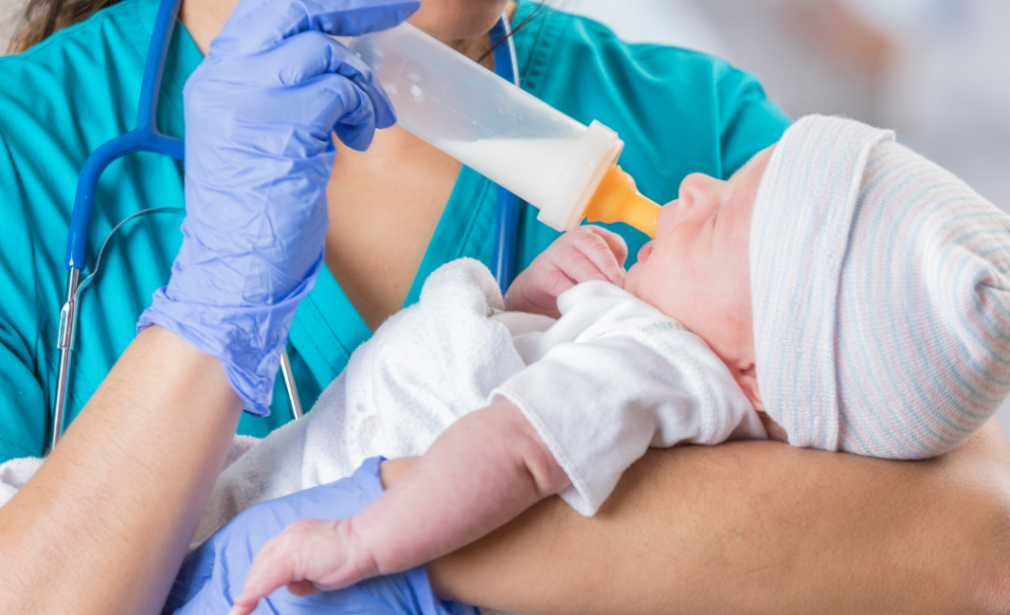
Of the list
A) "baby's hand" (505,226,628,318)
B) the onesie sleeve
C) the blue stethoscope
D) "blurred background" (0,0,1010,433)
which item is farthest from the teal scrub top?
"blurred background" (0,0,1010,433)

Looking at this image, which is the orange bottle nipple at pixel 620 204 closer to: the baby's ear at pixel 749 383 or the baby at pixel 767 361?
the baby at pixel 767 361

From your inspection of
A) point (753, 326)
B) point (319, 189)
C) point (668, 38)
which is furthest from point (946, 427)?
point (668, 38)

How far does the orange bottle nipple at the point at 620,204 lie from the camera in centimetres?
100

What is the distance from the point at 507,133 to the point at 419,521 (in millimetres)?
532

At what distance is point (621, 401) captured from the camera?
784 millimetres

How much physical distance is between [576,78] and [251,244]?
907 millimetres

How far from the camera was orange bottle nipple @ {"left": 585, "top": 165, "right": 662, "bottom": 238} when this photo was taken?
1.00 meters

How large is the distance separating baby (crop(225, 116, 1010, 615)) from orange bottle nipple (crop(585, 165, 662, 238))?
9cm

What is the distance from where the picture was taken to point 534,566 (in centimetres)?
80

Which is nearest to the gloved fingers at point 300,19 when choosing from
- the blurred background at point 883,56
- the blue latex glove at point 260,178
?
the blue latex glove at point 260,178

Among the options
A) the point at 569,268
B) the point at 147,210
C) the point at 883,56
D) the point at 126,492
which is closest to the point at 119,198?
the point at 147,210

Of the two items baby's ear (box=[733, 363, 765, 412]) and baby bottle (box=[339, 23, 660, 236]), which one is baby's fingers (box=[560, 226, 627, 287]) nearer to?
baby bottle (box=[339, 23, 660, 236])

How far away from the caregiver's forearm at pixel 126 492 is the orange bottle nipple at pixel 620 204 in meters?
0.51

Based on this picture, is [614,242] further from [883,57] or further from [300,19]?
[883,57]
